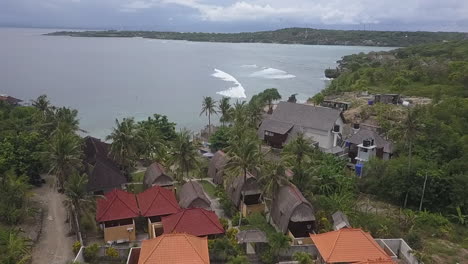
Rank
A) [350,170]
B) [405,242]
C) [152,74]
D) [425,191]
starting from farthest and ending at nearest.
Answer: [152,74], [350,170], [425,191], [405,242]

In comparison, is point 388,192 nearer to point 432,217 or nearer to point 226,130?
point 432,217

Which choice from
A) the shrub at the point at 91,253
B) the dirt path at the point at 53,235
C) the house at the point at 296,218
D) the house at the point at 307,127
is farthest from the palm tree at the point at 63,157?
the house at the point at 307,127

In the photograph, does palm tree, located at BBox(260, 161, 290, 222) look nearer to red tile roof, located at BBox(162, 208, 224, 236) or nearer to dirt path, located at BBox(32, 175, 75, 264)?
red tile roof, located at BBox(162, 208, 224, 236)

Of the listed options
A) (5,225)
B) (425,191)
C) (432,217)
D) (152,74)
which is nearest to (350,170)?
(425,191)

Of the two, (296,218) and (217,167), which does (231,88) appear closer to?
(217,167)

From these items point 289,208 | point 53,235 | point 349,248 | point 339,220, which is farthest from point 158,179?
point 349,248

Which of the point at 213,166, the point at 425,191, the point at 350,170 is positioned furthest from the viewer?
the point at 350,170
